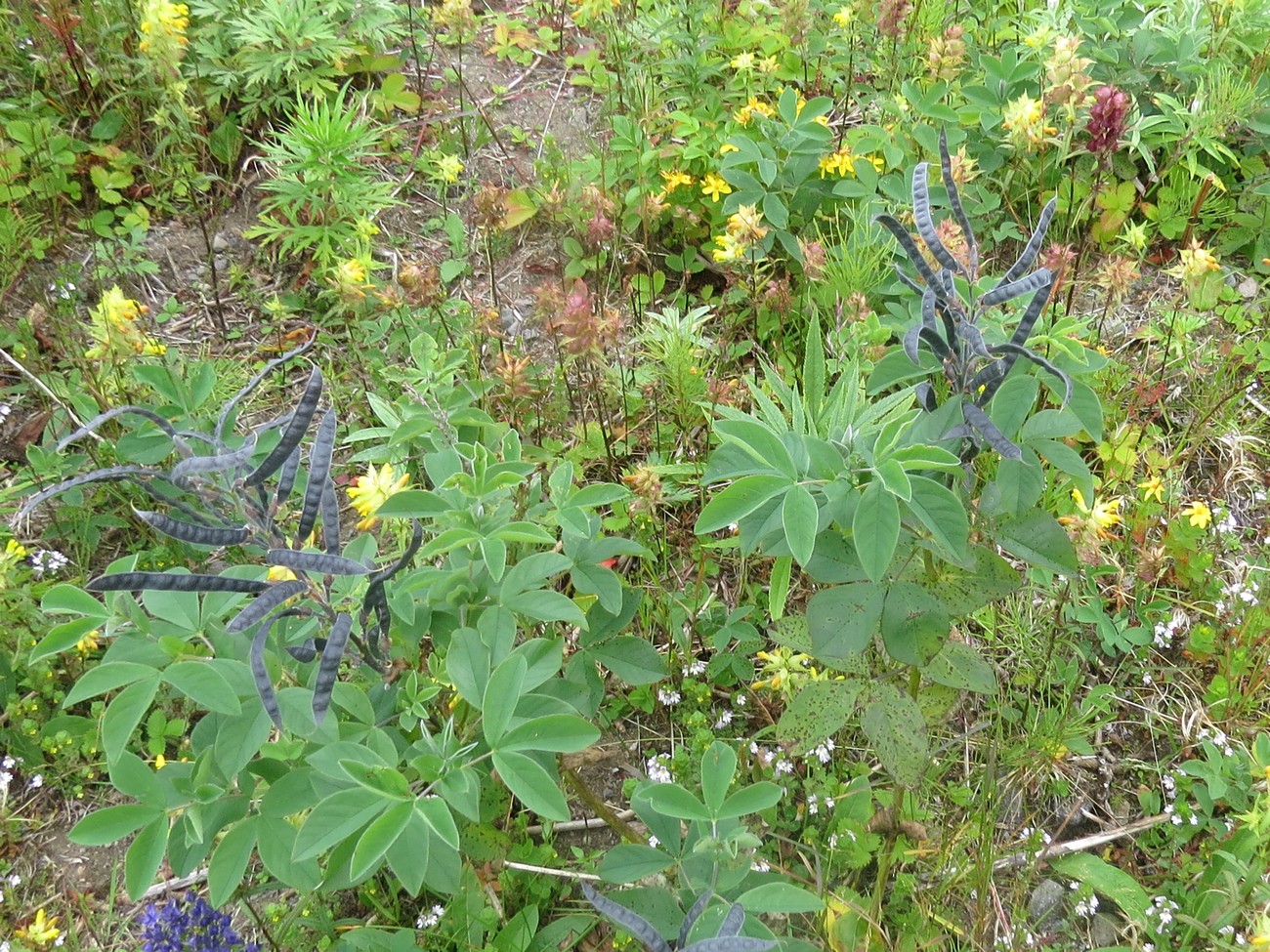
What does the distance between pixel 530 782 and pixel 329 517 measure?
0.51 m

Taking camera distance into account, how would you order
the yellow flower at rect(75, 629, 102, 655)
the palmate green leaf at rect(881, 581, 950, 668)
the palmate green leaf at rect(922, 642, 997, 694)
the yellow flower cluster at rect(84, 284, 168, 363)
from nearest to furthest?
the palmate green leaf at rect(881, 581, 950, 668)
the palmate green leaf at rect(922, 642, 997, 694)
the yellow flower at rect(75, 629, 102, 655)
the yellow flower cluster at rect(84, 284, 168, 363)

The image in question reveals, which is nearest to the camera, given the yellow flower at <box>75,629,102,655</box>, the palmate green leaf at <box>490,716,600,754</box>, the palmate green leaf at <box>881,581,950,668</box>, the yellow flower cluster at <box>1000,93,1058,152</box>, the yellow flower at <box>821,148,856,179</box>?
the palmate green leaf at <box>490,716,600,754</box>

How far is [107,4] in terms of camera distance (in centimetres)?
341

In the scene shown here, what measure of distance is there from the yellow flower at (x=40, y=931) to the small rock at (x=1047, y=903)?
2117mm

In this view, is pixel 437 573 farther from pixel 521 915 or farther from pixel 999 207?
pixel 999 207

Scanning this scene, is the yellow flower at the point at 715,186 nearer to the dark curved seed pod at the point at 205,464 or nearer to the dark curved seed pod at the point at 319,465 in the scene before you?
the dark curved seed pod at the point at 319,465

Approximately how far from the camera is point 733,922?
4.09ft

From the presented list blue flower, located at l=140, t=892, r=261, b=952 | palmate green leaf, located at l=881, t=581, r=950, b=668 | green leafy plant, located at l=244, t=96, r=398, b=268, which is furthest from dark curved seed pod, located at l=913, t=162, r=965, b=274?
green leafy plant, located at l=244, t=96, r=398, b=268

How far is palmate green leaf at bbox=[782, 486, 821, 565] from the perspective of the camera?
4.41 feet

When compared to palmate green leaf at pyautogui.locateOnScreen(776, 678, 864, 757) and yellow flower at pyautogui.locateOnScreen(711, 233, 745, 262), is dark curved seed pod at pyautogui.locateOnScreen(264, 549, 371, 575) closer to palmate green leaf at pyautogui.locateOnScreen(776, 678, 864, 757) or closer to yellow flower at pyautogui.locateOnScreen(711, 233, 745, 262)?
palmate green leaf at pyautogui.locateOnScreen(776, 678, 864, 757)

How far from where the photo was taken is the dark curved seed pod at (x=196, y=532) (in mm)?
1180

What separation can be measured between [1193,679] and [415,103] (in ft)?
11.1

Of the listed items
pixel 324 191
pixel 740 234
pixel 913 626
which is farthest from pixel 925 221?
pixel 324 191

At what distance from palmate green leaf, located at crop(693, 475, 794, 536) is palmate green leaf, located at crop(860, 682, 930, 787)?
58 centimetres
